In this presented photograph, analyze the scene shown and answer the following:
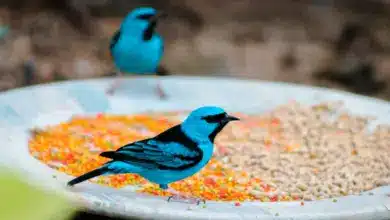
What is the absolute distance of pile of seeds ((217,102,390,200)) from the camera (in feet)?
6.48

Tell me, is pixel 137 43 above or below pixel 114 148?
above

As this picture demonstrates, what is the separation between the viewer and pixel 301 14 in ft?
22.5

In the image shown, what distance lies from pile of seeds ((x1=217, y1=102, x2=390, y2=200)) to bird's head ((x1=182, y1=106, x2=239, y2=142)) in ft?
1.20

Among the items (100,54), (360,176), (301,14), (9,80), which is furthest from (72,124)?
(301,14)

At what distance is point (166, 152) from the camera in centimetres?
160

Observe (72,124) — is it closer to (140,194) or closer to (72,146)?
(72,146)

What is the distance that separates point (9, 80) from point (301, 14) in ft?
10.9

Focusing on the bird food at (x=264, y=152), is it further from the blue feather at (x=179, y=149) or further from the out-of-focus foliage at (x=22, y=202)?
the out-of-focus foliage at (x=22, y=202)

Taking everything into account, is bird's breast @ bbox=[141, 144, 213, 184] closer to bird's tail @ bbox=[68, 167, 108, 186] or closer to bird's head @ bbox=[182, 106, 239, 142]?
bird's head @ bbox=[182, 106, 239, 142]

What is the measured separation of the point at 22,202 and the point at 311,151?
2.26m

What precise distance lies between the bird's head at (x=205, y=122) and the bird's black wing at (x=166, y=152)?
1.0 inches

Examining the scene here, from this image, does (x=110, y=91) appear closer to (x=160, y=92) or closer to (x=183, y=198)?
(x=160, y=92)

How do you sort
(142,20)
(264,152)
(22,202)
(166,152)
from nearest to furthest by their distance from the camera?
(22,202), (166,152), (264,152), (142,20)

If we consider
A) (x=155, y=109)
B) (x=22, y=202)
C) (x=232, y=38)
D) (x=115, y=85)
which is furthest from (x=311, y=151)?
(x=232, y=38)
